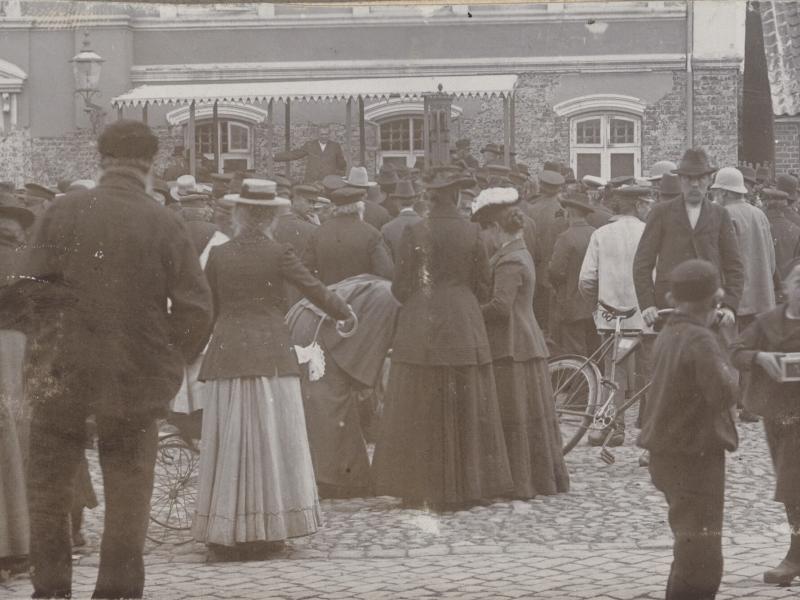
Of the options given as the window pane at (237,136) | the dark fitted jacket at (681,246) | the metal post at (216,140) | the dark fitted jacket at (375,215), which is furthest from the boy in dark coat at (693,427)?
the window pane at (237,136)

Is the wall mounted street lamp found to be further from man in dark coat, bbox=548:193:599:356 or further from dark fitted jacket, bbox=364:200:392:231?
man in dark coat, bbox=548:193:599:356

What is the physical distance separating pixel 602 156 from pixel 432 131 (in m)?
3.31

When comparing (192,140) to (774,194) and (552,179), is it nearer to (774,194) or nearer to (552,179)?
(552,179)

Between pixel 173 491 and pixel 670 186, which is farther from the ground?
pixel 670 186

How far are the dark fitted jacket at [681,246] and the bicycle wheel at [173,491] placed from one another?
9.40ft

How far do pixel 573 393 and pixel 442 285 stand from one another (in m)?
1.92

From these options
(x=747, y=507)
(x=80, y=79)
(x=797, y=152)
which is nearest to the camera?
(x=747, y=507)

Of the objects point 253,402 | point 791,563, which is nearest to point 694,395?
point 791,563

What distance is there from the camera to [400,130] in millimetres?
19078

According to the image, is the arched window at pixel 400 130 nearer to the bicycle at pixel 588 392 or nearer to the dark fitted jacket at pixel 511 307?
the bicycle at pixel 588 392

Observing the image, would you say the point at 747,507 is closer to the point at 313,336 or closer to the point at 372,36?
the point at 313,336

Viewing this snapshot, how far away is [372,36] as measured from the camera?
13.2 meters

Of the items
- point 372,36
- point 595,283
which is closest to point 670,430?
point 595,283

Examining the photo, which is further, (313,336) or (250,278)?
(313,336)
